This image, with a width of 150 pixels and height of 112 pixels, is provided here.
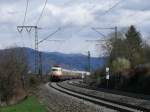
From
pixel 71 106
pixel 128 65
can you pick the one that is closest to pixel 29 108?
pixel 71 106

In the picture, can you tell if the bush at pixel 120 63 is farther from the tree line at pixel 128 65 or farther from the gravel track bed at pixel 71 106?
the gravel track bed at pixel 71 106

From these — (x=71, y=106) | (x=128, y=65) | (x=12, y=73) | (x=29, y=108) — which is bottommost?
(x=29, y=108)

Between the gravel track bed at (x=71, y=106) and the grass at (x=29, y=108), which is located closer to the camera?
the gravel track bed at (x=71, y=106)

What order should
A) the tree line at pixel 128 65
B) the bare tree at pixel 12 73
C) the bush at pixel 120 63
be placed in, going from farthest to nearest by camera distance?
the bare tree at pixel 12 73, the bush at pixel 120 63, the tree line at pixel 128 65

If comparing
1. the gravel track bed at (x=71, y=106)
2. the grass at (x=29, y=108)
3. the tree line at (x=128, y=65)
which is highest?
the tree line at (x=128, y=65)

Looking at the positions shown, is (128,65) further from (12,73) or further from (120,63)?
(12,73)

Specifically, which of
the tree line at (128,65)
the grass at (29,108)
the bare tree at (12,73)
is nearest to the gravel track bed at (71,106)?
the grass at (29,108)

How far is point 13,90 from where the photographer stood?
10669 centimetres

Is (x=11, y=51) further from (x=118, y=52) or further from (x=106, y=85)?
(x=106, y=85)

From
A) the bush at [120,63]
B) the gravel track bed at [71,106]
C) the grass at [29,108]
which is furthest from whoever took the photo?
the bush at [120,63]

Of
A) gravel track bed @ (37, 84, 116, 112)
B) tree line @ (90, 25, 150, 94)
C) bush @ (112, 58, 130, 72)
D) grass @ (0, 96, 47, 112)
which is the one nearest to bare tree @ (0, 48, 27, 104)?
tree line @ (90, 25, 150, 94)

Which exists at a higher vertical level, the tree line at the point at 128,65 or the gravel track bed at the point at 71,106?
the tree line at the point at 128,65

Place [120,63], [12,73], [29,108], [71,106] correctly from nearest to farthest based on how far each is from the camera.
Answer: [71,106] < [29,108] < [120,63] < [12,73]

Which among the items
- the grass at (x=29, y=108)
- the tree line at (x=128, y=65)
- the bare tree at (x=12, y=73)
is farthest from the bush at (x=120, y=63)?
the grass at (x=29, y=108)
